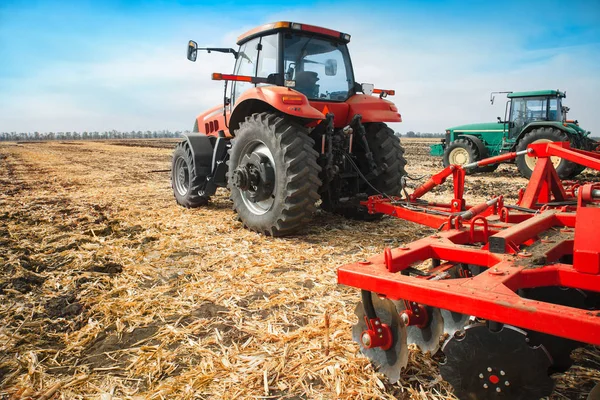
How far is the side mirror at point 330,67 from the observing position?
5.34 m

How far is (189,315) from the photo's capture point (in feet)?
8.92

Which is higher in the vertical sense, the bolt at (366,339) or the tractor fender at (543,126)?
the tractor fender at (543,126)

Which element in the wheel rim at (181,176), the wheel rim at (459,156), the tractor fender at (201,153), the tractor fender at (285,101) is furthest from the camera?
the wheel rim at (459,156)

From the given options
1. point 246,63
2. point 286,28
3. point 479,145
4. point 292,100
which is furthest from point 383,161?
point 479,145

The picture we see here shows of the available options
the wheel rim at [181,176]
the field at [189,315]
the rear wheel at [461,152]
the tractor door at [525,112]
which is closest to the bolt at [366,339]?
the field at [189,315]

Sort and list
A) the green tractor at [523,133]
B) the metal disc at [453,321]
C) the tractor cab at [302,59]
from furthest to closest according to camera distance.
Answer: the green tractor at [523,133]
the tractor cab at [302,59]
the metal disc at [453,321]

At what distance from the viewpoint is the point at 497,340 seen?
1.53m

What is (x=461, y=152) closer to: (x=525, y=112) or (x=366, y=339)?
(x=525, y=112)

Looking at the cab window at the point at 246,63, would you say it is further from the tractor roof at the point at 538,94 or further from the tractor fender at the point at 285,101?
the tractor roof at the point at 538,94

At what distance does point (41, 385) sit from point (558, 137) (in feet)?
37.5

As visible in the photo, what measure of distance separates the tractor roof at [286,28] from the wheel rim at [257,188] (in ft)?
4.53

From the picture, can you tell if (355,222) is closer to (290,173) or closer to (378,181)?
(378,181)

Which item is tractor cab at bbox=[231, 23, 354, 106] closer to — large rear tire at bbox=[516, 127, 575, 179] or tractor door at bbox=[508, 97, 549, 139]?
large rear tire at bbox=[516, 127, 575, 179]

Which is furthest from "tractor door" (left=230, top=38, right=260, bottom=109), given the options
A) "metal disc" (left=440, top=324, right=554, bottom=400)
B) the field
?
"metal disc" (left=440, top=324, right=554, bottom=400)
